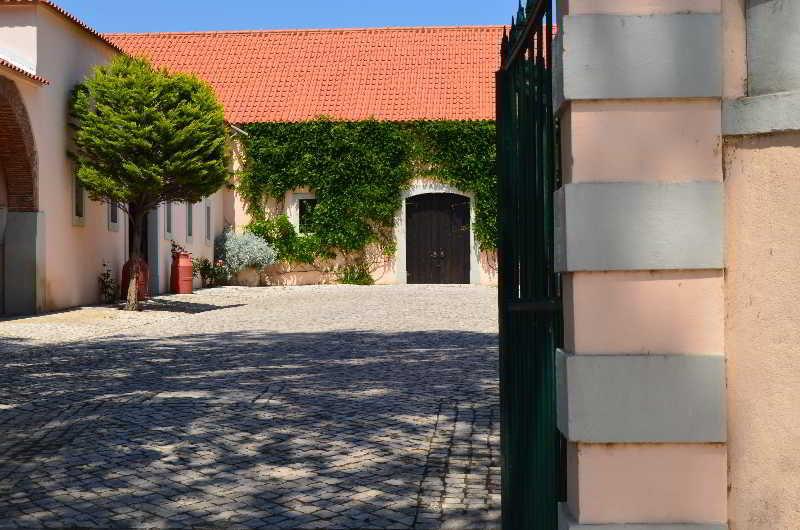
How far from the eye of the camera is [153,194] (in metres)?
16.2

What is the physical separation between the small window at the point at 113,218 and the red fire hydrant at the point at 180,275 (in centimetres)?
254

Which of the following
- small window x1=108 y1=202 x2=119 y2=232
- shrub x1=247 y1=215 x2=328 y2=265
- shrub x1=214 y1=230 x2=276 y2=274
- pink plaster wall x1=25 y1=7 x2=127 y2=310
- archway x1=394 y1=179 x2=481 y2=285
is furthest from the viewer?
shrub x1=247 y1=215 x2=328 y2=265

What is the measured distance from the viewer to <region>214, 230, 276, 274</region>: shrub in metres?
25.0

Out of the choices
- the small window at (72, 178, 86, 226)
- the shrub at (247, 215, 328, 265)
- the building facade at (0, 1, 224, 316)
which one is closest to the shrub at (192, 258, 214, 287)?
the shrub at (247, 215, 328, 265)

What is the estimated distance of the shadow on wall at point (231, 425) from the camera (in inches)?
176

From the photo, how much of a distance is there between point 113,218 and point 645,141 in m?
17.8

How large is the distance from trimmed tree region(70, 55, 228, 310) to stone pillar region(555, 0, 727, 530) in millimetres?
13445

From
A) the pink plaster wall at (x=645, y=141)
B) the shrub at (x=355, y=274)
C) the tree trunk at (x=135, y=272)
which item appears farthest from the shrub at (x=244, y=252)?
the pink plaster wall at (x=645, y=141)

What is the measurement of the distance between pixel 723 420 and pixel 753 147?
0.78 metres

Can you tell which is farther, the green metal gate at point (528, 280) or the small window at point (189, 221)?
the small window at point (189, 221)

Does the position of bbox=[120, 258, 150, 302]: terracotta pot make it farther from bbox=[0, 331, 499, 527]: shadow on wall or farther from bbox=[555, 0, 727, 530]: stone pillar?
bbox=[555, 0, 727, 530]: stone pillar

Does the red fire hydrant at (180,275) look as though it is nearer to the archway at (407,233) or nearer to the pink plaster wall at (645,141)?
the archway at (407,233)

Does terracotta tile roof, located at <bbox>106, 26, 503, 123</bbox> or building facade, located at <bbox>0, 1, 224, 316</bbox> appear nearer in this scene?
building facade, located at <bbox>0, 1, 224, 316</bbox>

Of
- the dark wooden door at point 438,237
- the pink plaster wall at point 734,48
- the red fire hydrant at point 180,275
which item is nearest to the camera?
the pink plaster wall at point 734,48
